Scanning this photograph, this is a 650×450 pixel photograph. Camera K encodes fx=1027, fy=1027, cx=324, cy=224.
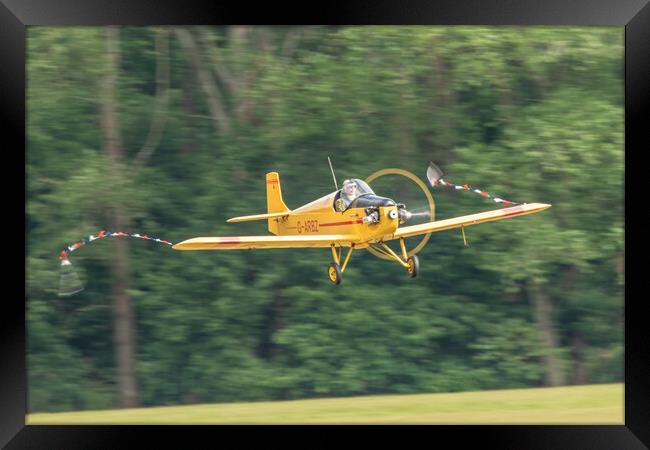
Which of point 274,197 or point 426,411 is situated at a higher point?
point 274,197

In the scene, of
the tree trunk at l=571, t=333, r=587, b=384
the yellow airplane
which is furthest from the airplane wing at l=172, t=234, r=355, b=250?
the tree trunk at l=571, t=333, r=587, b=384

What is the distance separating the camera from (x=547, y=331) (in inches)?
818

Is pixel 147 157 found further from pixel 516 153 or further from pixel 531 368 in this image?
pixel 531 368

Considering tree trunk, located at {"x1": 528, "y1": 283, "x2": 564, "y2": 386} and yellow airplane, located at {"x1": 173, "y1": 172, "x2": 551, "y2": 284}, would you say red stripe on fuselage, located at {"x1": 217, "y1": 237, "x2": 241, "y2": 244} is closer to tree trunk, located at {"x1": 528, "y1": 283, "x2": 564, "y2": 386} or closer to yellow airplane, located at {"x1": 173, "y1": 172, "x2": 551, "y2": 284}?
yellow airplane, located at {"x1": 173, "y1": 172, "x2": 551, "y2": 284}

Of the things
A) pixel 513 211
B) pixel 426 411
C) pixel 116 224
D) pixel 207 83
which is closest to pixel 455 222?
pixel 513 211

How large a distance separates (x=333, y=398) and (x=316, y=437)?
9.12 metres

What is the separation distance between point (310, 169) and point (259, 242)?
7.73m

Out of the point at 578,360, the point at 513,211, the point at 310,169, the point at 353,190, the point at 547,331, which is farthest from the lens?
the point at 578,360

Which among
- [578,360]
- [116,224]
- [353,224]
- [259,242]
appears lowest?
[578,360]

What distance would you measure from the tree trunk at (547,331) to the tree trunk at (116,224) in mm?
7884

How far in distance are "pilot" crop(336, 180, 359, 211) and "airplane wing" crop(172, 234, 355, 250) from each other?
33cm

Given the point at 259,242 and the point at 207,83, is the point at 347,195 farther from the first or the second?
the point at 207,83

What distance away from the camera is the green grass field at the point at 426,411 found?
1418cm

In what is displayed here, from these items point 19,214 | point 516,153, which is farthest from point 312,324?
point 19,214
